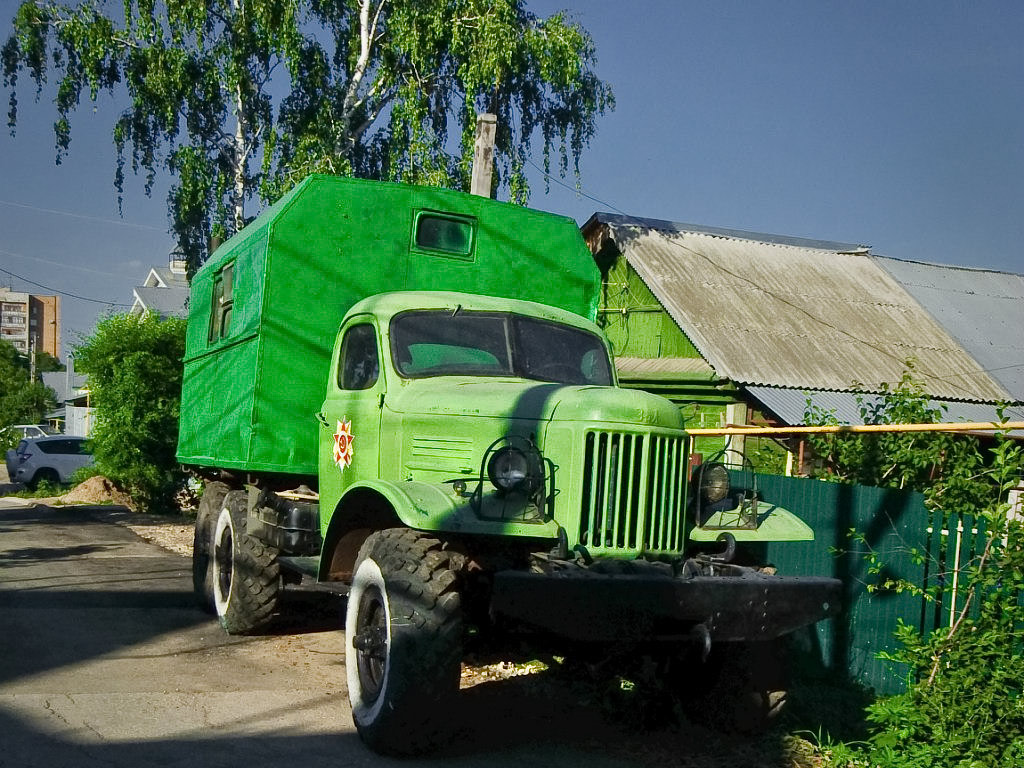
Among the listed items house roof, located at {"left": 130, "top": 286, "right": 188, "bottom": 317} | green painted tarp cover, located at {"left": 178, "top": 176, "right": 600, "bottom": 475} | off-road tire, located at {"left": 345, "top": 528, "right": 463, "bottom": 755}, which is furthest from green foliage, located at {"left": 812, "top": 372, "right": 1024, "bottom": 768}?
house roof, located at {"left": 130, "top": 286, "right": 188, "bottom": 317}

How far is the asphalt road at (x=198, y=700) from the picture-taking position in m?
5.50

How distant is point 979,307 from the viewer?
84.2ft

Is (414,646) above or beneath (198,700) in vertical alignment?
above

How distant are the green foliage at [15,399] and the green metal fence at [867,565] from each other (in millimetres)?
25253

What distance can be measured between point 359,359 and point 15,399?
40.7 m

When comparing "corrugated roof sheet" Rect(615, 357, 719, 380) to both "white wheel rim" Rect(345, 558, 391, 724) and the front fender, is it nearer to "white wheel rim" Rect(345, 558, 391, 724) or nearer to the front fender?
"white wheel rim" Rect(345, 558, 391, 724)

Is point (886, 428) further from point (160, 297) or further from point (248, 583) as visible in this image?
point (160, 297)

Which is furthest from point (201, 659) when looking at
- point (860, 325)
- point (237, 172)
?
point (860, 325)

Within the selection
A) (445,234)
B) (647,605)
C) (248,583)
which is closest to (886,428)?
(647,605)

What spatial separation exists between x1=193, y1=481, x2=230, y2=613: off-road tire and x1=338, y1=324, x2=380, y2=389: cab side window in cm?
271

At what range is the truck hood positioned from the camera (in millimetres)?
5594

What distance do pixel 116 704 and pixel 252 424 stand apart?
7.63ft

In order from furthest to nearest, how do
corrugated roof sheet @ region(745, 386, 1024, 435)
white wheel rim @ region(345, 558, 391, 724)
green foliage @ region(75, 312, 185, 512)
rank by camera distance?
green foliage @ region(75, 312, 185, 512), corrugated roof sheet @ region(745, 386, 1024, 435), white wheel rim @ region(345, 558, 391, 724)

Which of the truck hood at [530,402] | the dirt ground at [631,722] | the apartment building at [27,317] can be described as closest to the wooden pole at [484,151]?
the truck hood at [530,402]
